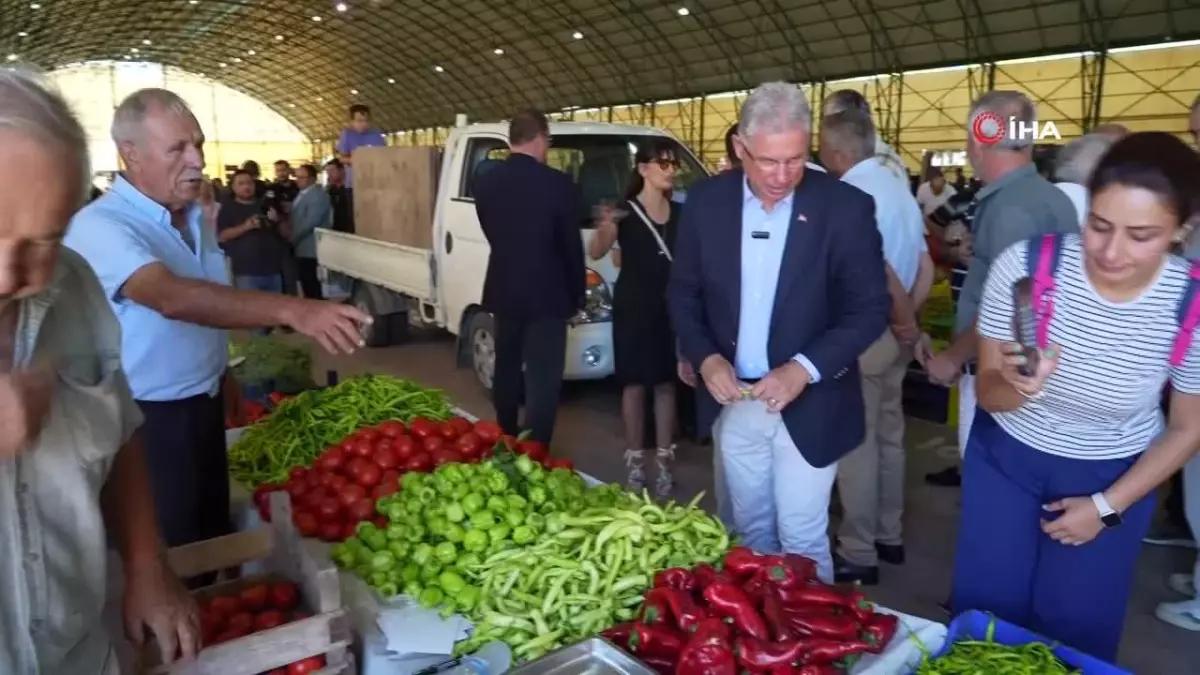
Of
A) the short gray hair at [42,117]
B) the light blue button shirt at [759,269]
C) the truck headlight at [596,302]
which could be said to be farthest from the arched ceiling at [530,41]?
the short gray hair at [42,117]

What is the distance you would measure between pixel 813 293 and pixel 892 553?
221 cm

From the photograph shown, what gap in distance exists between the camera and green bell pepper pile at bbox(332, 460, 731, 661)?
2.34 m

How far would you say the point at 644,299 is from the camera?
5.19 m

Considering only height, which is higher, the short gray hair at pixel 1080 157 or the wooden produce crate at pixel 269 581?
the short gray hair at pixel 1080 157

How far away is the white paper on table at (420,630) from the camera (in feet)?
7.62

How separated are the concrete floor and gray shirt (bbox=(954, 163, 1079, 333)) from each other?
150cm

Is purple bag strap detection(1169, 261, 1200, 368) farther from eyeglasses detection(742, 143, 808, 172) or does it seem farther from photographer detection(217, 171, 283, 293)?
photographer detection(217, 171, 283, 293)

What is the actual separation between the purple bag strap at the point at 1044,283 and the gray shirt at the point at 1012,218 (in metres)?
0.89

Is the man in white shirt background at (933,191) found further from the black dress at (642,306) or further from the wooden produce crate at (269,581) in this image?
the wooden produce crate at (269,581)

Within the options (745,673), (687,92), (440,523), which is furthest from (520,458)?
(687,92)

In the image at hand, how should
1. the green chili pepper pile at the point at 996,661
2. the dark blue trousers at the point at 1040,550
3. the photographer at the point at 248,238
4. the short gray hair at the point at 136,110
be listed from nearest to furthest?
1. the green chili pepper pile at the point at 996,661
2. the dark blue trousers at the point at 1040,550
3. the short gray hair at the point at 136,110
4. the photographer at the point at 248,238

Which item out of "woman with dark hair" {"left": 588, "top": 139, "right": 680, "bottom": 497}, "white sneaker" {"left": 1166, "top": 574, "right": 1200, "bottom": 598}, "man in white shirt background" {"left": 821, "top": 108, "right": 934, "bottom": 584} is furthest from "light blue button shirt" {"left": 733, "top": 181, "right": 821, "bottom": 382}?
"white sneaker" {"left": 1166, "top": 574, "right": 1200, "bottom": 598}

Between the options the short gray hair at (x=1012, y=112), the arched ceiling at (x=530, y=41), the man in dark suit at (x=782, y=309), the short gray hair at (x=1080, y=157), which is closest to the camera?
the man in dark suit at (x=782, y=309)

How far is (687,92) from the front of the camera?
25203 millimetres
